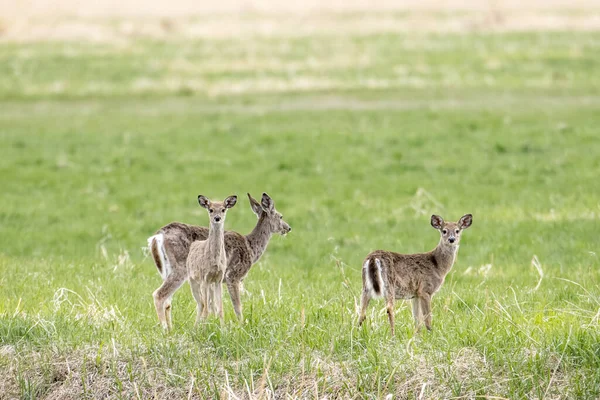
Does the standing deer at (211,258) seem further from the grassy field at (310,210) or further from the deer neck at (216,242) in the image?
the grassy field at (310,210)

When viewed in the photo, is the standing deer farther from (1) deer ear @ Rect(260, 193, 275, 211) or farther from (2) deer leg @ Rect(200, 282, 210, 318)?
(1) deer ear @ Rect(260, 193, 275, 211)

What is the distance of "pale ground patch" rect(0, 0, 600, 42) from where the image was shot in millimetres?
65188

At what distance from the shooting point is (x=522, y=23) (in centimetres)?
6775

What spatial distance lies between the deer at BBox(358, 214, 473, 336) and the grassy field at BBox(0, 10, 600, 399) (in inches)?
14.9

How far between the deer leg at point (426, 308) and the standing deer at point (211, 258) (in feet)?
5.66

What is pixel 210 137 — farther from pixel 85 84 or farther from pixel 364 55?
pixel 364 55

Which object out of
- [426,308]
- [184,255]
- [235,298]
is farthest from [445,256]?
[184,255]

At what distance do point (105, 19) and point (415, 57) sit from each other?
126 ft

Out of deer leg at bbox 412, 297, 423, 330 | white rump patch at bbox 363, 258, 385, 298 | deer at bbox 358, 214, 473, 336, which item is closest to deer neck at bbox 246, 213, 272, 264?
deer at bbox 358, 214, 473, 336

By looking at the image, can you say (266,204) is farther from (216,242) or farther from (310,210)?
(310,210)

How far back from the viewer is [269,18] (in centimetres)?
8262

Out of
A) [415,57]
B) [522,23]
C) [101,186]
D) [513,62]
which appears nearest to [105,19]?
[522,23]

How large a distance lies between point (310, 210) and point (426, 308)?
32.5 ft

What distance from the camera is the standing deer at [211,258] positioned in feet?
26.3
